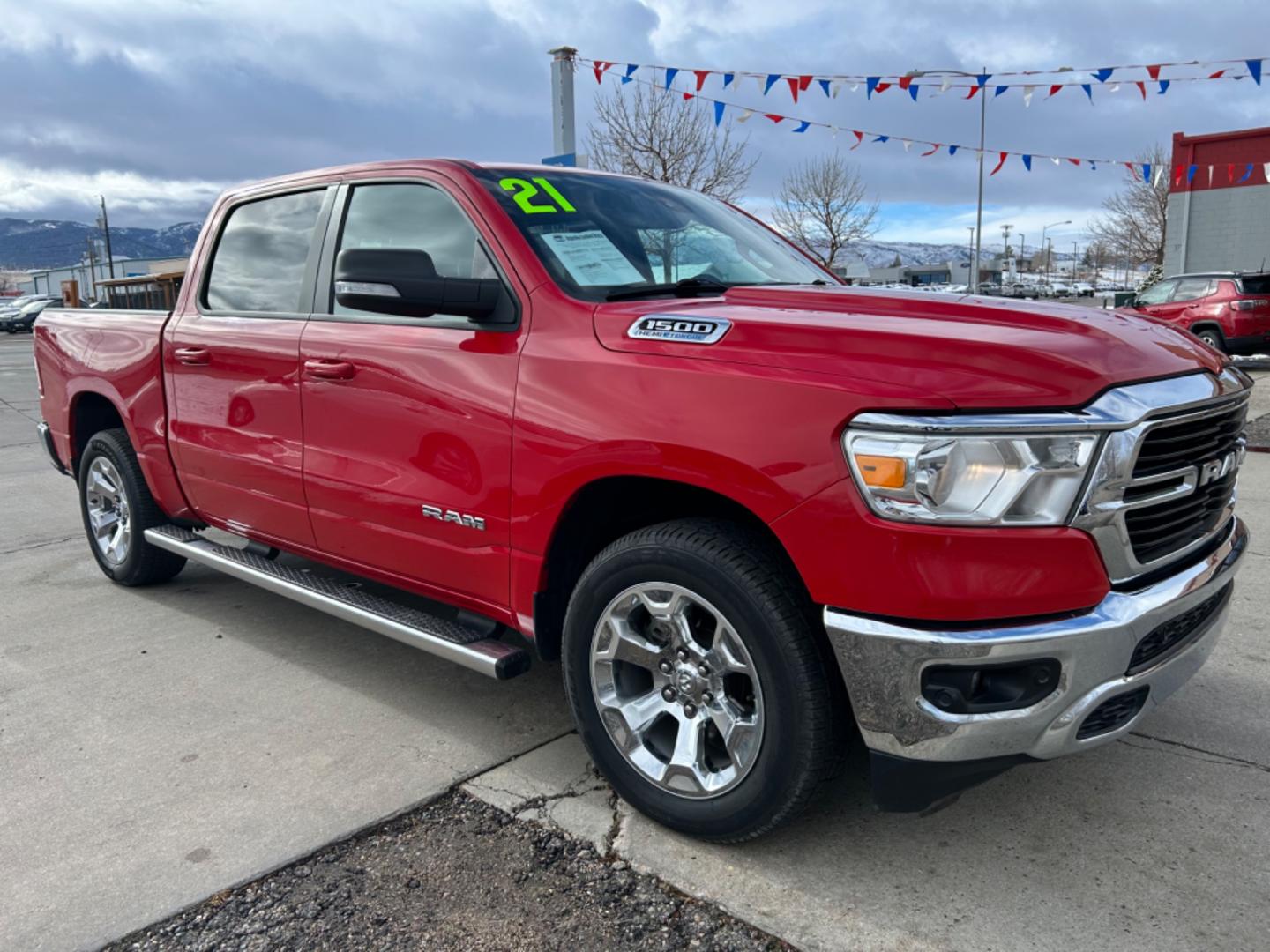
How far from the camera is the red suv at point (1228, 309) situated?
671 inches

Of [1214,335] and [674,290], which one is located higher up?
[674,290]

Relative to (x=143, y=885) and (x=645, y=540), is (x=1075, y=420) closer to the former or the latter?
(x=645, y=540)

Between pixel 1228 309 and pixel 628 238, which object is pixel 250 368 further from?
pixel 1228 309

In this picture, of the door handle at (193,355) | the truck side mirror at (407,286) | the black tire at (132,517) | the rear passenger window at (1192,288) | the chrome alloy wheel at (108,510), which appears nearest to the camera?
the truck side mirror at (407,286)

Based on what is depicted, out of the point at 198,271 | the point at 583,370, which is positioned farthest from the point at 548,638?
the point at 198,271

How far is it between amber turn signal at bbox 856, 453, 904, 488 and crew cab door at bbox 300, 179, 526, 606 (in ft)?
3.73

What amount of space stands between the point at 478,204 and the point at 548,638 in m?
1.42

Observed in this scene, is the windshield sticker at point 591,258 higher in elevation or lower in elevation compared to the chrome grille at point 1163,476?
higher

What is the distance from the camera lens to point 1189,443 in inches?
98.5

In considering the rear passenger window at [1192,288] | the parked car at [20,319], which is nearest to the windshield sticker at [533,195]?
the rear passenger window at [1192,288]

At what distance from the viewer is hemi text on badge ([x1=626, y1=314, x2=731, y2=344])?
2594mm

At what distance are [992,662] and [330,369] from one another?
7.87 feet

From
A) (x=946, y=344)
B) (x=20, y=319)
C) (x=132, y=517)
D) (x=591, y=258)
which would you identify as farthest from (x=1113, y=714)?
(x=20, y=319)

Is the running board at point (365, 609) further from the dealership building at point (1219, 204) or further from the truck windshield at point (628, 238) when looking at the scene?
the dealership building at point (1219, 204)
